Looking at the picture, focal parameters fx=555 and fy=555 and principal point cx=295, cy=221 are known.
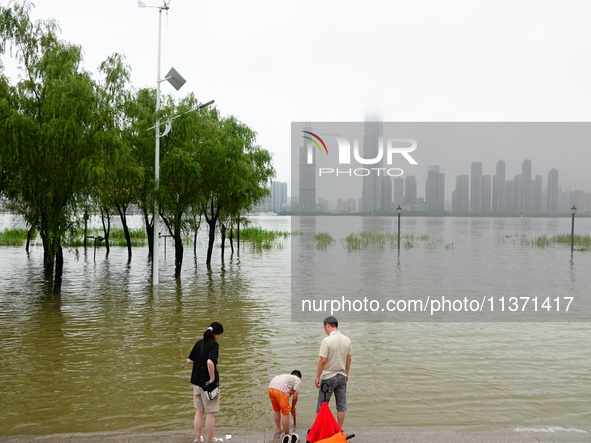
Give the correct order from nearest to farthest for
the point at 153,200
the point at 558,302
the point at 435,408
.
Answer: the point at 435,408
the point at 558,302
the point at 153,200

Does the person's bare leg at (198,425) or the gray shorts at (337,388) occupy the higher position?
the gray shorts at (337,388)

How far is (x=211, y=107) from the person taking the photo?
35.0 metres

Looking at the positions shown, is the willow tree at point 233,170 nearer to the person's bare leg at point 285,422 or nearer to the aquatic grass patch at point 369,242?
the aquatic grass patch at point 369,242

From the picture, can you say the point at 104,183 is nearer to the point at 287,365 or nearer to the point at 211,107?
the point at 287,365

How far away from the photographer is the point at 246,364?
1184 cm

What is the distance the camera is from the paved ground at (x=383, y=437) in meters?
7.13

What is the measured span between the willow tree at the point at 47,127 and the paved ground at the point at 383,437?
39.7 feet

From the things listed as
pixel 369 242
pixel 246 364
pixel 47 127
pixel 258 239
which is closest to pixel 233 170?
pixel 47 127

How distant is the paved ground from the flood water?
49 centimetres

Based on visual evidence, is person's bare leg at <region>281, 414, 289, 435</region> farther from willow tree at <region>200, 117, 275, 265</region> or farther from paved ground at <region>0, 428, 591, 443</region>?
willow tree at <region>200, 117, 275, 265</region>

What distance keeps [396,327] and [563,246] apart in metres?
42.4

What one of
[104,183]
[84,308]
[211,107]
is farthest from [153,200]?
[211,107]

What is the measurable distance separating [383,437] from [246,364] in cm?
513

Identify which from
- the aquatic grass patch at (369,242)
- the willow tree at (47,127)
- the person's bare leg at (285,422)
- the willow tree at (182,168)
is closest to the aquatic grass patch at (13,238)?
the aquatic grass patch at (369,242)
